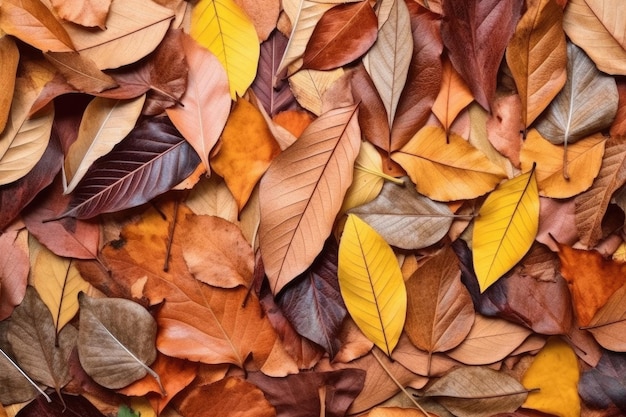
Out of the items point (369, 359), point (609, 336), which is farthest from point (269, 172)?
point (609, 336)

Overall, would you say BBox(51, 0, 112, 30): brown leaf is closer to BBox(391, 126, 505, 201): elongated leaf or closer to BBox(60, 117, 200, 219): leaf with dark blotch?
BBox(60, 117, 200, 219): leaf with dark blotch

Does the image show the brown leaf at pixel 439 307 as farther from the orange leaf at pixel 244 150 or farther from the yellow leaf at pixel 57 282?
the yellow leaf at pixel 57 282

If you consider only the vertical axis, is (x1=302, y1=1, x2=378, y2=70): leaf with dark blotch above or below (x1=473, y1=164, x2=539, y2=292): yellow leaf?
above

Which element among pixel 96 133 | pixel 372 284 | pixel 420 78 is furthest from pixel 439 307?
pixel 96 133

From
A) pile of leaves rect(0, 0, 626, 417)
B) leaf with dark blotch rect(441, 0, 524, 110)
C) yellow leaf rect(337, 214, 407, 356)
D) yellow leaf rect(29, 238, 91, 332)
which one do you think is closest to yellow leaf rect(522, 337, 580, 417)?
pile of leaves rect(0, 0, 626, 417)

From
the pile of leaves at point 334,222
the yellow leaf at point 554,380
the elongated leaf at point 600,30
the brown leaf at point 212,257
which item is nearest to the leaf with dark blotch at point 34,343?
the pile of leaves at point 334,222

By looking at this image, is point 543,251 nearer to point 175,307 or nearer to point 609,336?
point 609,336

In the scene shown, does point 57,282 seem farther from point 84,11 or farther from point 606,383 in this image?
point 606,383
